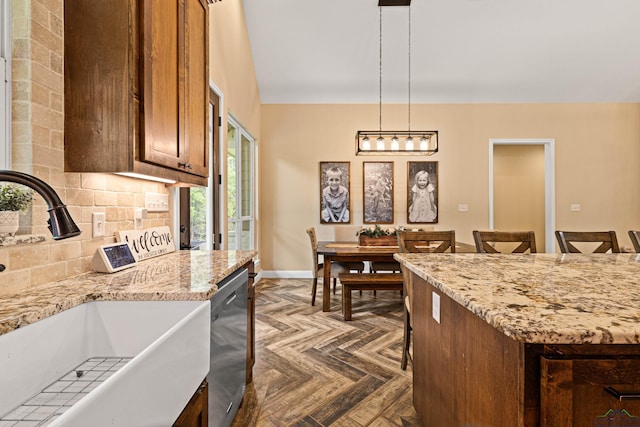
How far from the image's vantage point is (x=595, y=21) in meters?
4.10

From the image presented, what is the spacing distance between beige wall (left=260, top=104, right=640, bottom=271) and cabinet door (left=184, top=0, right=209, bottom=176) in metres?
3.13

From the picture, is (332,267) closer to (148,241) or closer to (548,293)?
(148,241)

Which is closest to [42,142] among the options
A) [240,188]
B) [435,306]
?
[435,306]

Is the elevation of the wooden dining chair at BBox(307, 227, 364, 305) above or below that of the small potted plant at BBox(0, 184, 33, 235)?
below

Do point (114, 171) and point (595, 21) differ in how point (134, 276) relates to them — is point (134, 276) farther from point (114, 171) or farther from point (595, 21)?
point (595, 21)

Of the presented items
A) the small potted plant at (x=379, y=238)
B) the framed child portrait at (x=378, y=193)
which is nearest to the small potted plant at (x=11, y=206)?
the small potted plant at (x=379, y=238)

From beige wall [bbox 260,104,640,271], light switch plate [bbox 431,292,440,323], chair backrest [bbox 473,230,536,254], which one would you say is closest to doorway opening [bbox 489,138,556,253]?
beige wall [bbox 260,104,640,271]

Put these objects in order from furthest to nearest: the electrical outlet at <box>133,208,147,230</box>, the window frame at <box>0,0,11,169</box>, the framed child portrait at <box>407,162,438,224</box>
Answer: the framed child portrait at <box>407,162,438,224</box> < the electrical outlet at <box>133,208,147,230</box> < the window frame at <box>0,0,11,169</box>

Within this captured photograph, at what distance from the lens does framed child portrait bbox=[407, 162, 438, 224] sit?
5.23 m

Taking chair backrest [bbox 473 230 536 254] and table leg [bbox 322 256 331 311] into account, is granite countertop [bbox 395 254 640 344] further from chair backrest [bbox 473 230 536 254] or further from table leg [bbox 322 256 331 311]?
table leg [bbox 322 256 331 311]

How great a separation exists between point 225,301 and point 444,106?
5.00 metres

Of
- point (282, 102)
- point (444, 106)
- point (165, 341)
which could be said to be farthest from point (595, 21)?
point (165, 341)

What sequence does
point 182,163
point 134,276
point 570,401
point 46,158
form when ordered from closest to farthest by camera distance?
point 570,401, point 46,158, point 134,276, point 182,163

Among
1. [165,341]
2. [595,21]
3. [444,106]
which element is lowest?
[165,341]
